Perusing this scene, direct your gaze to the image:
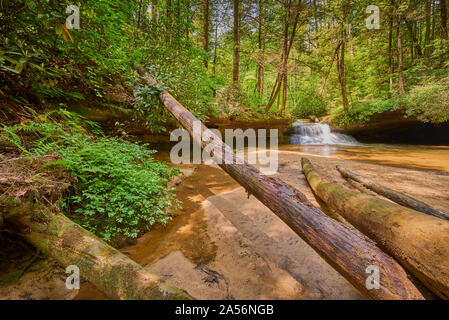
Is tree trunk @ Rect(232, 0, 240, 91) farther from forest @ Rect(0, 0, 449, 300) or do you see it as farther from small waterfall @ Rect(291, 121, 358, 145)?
small waterfall @ Rect(291, 121, 358, 145)

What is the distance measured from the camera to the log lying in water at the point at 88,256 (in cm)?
103

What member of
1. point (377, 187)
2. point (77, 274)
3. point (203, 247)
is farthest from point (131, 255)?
point (377, 187)

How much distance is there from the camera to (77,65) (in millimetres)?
3504

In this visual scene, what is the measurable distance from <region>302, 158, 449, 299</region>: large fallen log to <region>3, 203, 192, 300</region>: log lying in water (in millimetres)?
1697

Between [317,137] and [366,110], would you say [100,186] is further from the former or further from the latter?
[366,110]

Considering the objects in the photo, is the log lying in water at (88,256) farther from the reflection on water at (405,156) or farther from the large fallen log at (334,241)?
the reflection on water at (405,156)

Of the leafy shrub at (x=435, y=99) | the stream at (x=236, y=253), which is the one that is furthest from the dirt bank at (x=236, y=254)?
the leafy shrub at (x=435, y=99)

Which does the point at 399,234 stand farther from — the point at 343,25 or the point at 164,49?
the point at 343,25

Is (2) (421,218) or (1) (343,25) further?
(1) (343,25)

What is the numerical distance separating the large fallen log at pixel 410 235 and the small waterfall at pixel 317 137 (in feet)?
38.3

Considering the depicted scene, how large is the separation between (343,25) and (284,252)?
15.3 m

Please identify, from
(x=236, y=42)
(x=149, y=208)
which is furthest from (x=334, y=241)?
(x=236, y=42)

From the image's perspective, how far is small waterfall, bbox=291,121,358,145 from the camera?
12616 mm
